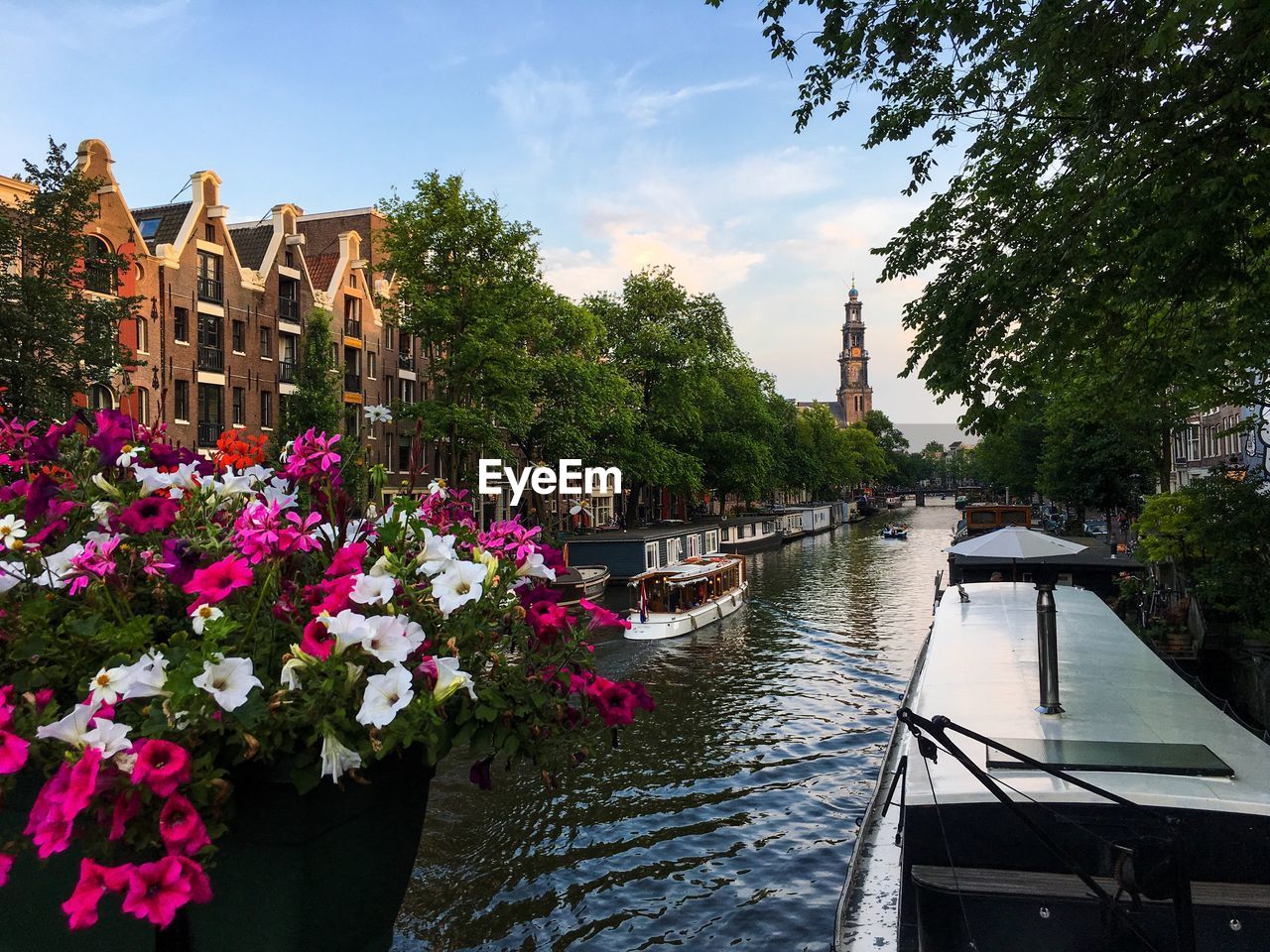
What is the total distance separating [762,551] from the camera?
75.5 m

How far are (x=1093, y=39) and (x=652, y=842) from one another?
515 inches

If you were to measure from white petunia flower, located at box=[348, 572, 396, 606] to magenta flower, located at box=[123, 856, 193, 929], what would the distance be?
0.72 meters

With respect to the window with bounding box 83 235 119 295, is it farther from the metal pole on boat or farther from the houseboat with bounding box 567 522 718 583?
the houseboat with bounding box 567 522 718 583

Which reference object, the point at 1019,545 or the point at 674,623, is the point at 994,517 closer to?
the point at 674,623

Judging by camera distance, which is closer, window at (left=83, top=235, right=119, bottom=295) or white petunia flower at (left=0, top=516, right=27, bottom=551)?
white petunia flower at (left=0, top=516, right=27, bottom=551)

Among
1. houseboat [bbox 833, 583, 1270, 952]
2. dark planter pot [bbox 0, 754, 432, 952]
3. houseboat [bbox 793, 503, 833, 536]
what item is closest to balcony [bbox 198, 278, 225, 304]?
houseboat [bbox 833, 583, 1270, 952]

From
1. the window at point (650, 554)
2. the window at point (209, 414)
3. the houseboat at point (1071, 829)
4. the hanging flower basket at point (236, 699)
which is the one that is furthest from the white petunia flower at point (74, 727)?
the window at point (650, 554)

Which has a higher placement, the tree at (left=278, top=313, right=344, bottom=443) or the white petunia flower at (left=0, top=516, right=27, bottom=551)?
the tree at (left=278, top=313, right=344, bottom=443)

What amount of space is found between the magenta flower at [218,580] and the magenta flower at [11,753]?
18.4 inches

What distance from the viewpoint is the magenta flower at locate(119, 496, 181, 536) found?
109 inches

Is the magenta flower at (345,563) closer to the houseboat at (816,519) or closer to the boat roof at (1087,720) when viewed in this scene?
the boat roof at (1087,720)

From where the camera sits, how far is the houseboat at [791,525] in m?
85.9

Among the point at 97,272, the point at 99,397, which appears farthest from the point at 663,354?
the point at 97,272

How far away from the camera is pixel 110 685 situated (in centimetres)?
225
